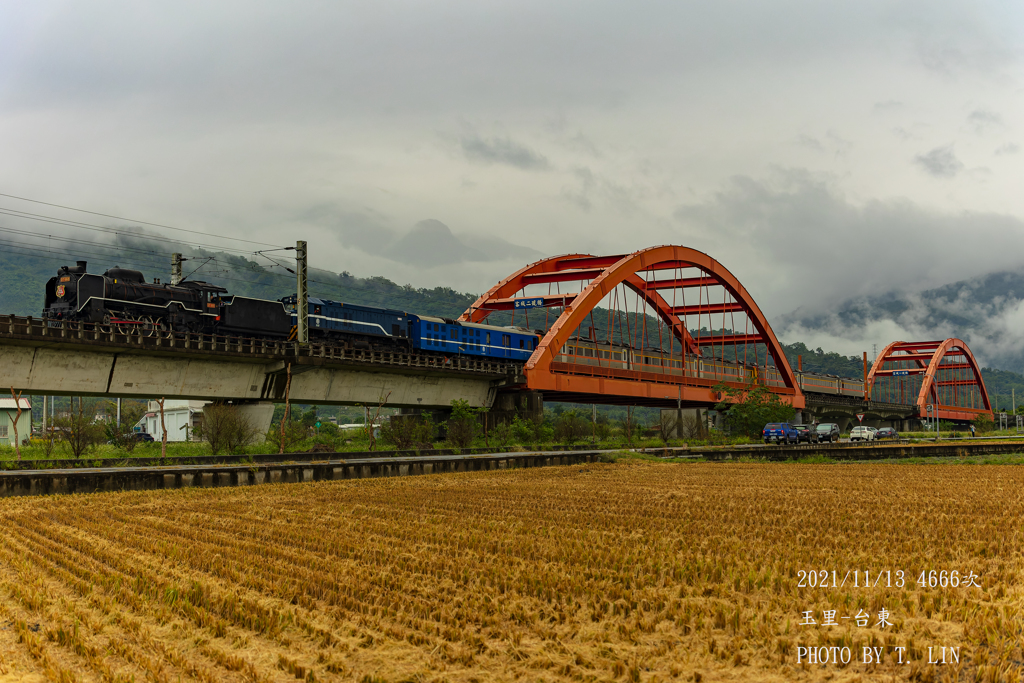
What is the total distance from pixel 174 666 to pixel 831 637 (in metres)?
6.20

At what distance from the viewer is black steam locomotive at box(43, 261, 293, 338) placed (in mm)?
44125

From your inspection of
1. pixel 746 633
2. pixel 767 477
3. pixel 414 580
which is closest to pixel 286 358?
pixel 767 477

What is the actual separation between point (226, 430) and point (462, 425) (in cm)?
1702

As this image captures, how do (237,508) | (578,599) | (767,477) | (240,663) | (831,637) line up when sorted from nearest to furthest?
(240,663)
(831,637)
(578,599)
(237,508)
(767,477)

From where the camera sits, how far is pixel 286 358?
4959 cm

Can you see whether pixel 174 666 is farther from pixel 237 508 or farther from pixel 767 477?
pixel 767 477

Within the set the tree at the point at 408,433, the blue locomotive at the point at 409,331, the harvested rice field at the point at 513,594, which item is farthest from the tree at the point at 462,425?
the harvested rice field at the point at 513,594

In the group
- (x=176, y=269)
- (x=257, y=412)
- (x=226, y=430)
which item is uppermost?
(x=176, y=269)

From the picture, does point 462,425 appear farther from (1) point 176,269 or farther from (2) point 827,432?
(2) point 827,432

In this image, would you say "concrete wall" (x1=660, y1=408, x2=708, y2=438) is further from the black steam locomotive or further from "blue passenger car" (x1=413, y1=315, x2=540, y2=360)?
the black steam locomotive

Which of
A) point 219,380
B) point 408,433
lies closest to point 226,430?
point 219,380

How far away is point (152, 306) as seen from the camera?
154 ft

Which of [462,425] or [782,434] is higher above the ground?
[462,425]

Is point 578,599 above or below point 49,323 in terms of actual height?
below
